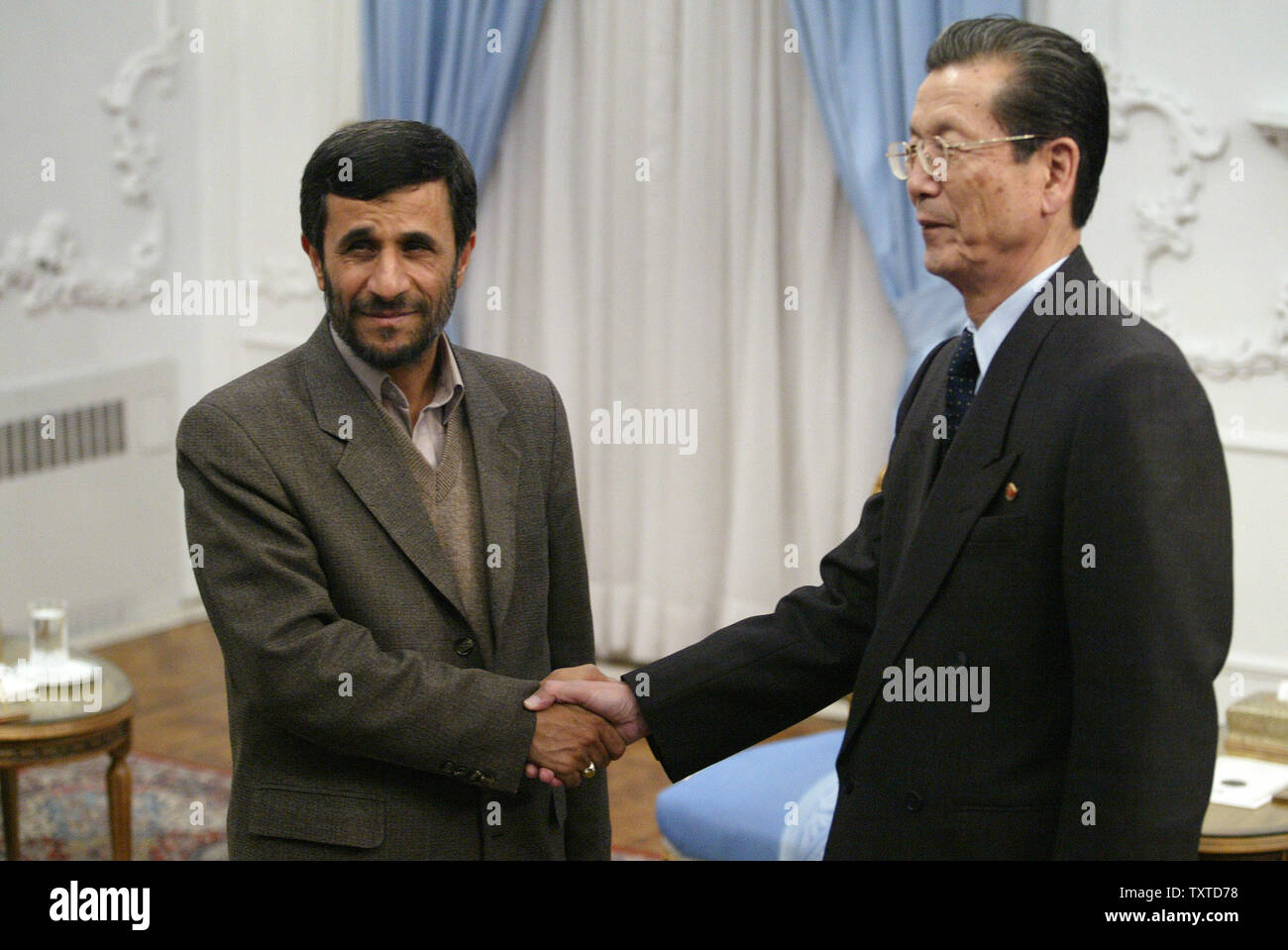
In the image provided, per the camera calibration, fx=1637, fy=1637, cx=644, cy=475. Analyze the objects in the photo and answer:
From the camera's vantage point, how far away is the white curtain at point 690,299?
5.16 metres

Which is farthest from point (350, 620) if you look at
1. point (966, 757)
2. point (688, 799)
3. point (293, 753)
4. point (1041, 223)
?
point (688, 799)

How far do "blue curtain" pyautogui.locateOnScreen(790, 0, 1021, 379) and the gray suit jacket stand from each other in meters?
2.96

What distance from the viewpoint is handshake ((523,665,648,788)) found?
2.14 metres

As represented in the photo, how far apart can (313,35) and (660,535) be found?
7.25ft

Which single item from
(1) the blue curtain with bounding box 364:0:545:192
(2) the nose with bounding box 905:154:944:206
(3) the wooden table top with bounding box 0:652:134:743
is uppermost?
(1) the blue curtain with bounding box 364:0:545:192

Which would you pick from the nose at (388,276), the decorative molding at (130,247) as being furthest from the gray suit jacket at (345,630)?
the decorative molding at (130,247)

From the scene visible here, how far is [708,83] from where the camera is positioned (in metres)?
5.24

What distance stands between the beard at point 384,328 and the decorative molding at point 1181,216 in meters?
Result: 2.88

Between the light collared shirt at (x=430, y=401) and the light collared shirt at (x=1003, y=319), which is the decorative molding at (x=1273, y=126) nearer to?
the light collared shirt at (x=1003, y=319)

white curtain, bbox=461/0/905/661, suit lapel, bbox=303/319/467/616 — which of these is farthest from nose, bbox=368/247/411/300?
white curtain, bbox=461/0/905/661

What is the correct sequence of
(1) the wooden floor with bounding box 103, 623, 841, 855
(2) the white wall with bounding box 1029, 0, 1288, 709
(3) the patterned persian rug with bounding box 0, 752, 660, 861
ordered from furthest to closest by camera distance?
(1) the wooden floor with bounding box 103, 623, 841, 855, (2) the white wall with bounding box 1029, 0, 1288, 709, (3) the patterned persian rug with bounding box 0, 752, 660, 861

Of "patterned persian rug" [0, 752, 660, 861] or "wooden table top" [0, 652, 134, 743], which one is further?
"patterned persian rug" [0, 752, 660, 861]

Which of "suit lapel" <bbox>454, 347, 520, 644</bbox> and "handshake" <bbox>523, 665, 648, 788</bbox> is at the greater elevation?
"suit lapel" <bbox>454, 347, 520, 644</bbox>

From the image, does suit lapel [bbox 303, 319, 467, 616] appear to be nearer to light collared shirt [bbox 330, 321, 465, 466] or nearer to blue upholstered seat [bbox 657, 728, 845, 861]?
light collared shirt [bbox 330, 321, 465, 466]
